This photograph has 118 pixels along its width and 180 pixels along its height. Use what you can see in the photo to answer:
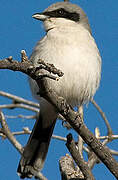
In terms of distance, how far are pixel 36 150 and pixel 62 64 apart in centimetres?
125

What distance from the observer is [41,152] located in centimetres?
494

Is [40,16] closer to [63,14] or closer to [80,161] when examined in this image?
[63,14]

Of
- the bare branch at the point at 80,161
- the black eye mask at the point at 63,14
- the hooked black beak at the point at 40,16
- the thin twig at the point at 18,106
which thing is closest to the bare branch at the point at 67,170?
the bare branch at the point at 80,161

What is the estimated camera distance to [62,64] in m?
4.49

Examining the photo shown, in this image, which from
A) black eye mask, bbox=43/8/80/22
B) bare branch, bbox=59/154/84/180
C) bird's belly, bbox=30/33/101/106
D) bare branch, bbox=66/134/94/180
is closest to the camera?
bare branch, bbox=66/134/94/180

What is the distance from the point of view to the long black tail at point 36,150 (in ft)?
14.9

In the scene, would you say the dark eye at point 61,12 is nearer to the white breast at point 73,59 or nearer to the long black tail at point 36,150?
the white breast at point 73,59

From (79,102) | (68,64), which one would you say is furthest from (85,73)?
(79,102)

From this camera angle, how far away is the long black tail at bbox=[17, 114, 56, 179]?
453cm

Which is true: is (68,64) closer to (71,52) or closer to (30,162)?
(71,52)

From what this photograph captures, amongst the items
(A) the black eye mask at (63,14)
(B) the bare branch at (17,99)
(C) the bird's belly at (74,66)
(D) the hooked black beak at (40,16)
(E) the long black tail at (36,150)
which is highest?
(A) the black eye mask at (63,14)

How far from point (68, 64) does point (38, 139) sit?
3.92 ft

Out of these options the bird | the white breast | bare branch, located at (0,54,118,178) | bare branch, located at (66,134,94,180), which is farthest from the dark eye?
bare branch, located at (66,134,94,180)

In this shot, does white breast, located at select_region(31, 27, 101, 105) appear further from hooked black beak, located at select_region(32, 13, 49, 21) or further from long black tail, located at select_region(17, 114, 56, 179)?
long black tail, located at select_region(17, 114, 56, 179)
